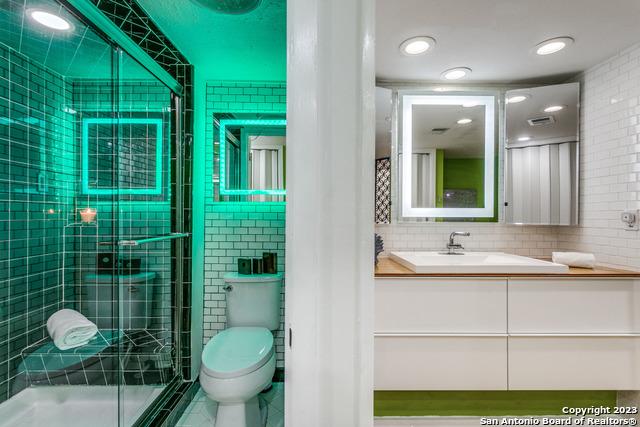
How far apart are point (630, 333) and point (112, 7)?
3095 mm

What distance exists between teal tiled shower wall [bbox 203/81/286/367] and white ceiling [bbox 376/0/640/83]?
0.93 m

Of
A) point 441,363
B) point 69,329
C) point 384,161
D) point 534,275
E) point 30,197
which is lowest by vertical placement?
point 441,363

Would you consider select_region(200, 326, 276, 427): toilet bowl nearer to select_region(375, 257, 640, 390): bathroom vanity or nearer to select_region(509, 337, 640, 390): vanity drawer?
select_region(375, 257, 640, 390): bathroom vanity

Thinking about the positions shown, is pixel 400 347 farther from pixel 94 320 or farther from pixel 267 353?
pixel 94 320

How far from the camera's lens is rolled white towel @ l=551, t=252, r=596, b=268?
169 cm

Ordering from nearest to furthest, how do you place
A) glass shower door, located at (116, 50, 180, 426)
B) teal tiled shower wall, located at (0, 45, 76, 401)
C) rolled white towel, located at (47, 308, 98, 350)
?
teal tiled shower wall, located at (0, 45, 76, 401) < rolled white towel, located at (47, 308, 98, 350) < glass shower door, located at (116, 50, 180, 426)

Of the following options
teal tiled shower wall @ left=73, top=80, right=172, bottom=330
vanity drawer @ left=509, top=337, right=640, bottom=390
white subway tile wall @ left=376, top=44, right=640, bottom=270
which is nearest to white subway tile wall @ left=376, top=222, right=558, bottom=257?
white subway tile wall @ left=376, top=44, right=640, bottom=270

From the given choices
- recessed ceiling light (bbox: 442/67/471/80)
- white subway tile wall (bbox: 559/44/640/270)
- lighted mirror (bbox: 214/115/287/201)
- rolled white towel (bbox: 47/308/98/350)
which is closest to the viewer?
rolled white towel (bbox: 47/308/98/350)

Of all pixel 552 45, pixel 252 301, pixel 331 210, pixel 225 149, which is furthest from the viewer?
pixel 225 149

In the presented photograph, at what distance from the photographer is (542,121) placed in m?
2.03

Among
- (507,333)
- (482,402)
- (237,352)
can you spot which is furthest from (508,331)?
(237,352)

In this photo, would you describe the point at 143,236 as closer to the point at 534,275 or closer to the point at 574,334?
the point at 534,275

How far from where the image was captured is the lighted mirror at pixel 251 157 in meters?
2.17

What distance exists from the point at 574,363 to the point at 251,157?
228 centimetres
